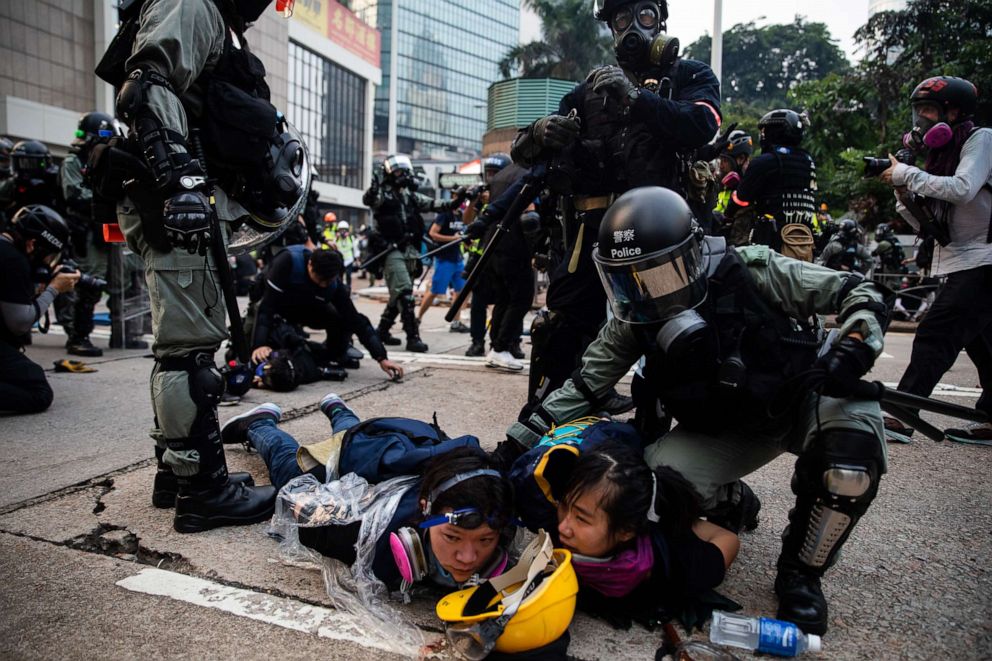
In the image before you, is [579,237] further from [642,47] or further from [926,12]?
[926,12]

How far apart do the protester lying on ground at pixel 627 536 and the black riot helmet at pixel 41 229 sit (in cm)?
421

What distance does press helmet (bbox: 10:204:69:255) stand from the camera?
4.57 m

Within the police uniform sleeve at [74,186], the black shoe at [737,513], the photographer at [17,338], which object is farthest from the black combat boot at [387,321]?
the black shoe at [737,513]

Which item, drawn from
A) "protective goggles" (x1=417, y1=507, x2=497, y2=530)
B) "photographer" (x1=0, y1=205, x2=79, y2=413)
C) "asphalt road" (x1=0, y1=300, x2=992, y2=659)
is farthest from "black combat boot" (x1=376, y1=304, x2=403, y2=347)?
"protective goggles" (x1=417, y1=507, x2=497, y2=530)

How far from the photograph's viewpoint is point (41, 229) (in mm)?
4578

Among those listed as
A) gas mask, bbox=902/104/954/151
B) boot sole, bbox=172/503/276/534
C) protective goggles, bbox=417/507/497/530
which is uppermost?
gas mask, bbox=902/104/954/151

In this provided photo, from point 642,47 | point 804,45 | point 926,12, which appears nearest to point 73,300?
point 642,47

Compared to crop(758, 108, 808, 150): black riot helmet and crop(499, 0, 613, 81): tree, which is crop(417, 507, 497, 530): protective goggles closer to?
crop(758, 108, 808, 150): black riot helmet

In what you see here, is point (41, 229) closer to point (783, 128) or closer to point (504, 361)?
point (504, 361)

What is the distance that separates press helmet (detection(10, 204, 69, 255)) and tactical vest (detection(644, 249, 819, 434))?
437cm

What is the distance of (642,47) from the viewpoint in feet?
10.0

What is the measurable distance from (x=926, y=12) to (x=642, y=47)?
13.6 m

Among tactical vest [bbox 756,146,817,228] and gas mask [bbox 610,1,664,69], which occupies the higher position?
gas mask [bbox 610,1,664,69]

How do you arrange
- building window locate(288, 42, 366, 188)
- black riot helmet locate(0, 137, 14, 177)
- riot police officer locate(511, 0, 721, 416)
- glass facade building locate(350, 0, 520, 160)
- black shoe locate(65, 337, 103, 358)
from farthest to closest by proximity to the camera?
glass facade building locate(350, 0, 520, 160)
building window locate(288, 42, 366, 188)
black riot helmet locate(0, 137, 14, 177)
black shoe locate(65, 337, 103, 358)
riot police officer locate(511, 0, 721, 416)
